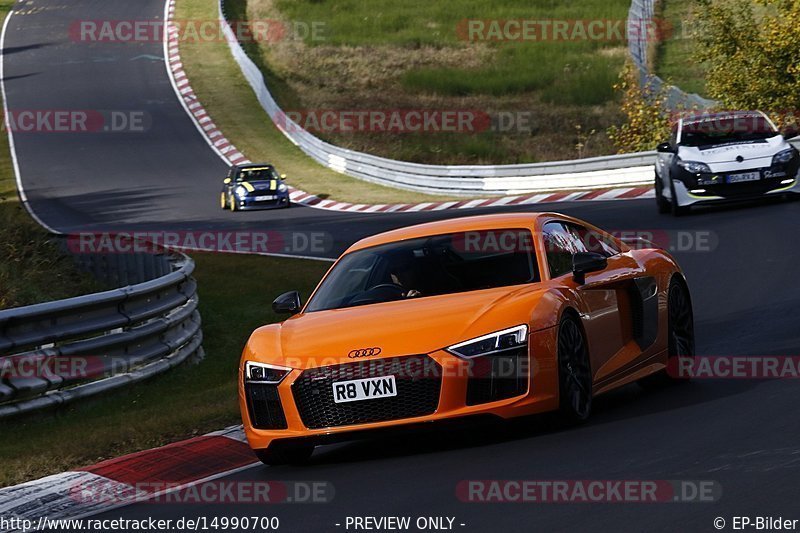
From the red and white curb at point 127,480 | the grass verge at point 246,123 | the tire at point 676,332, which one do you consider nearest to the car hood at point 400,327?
the red and white curb at point 127,480

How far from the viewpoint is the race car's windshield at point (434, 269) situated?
29.2 ft

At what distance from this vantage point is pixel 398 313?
8391 mm

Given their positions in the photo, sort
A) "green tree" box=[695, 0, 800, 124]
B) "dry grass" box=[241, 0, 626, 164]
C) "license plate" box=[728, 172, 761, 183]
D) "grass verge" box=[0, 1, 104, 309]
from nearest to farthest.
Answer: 1. "grass verge" box=[0, 1, 104, 309]
2. "license plate" box=[728, 172, 761, 183]
3. "green tree" box=[695, 0, 800, 124]
4. "dry grass" box=[241, 0, 626, 164]

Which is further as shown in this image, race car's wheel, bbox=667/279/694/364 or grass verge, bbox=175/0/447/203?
grass verge, bbox=175/0/447/203

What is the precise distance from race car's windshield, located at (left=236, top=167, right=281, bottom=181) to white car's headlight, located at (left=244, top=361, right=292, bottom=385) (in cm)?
2553

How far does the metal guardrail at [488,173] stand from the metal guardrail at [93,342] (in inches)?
681

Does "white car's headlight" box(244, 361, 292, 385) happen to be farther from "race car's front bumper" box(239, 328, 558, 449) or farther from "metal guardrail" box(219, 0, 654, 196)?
"metal guardrail" box(219, 0, 654, 196)

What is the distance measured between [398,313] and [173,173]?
1335 inches

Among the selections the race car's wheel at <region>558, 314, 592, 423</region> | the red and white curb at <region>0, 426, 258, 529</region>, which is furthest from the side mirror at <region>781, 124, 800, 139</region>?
the red and white curb at <region>0, 426, 258, 529</region>

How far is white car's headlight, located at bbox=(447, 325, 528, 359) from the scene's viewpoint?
787cm

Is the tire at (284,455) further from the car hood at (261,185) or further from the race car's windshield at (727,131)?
the car hood at (261,185)

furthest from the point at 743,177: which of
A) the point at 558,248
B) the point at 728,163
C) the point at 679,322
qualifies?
the point at 558,248

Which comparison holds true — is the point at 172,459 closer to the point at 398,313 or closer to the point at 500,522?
the point at 398,313

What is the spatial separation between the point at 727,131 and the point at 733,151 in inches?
31.3
